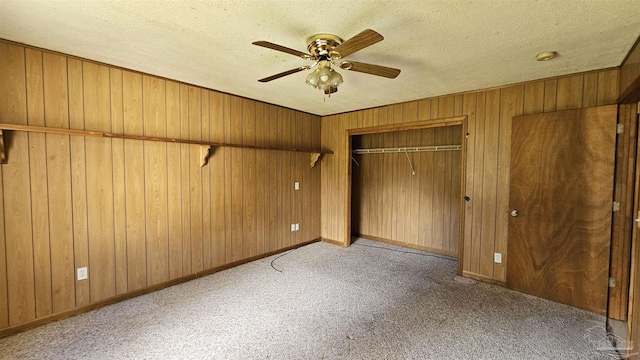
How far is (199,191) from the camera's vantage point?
3346mm

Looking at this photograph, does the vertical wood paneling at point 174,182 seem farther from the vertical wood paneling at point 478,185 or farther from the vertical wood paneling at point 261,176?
the vertical wood paneling at point 478,185

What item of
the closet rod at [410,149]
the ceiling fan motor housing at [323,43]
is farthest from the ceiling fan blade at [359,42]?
the closet rod at [410,149]

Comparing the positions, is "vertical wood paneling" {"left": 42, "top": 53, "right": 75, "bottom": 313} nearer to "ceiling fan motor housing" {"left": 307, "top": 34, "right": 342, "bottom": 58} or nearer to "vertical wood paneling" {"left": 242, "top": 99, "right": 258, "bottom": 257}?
"vertical wood paneling" {"left": 242, "top": 99, "right": 258, "bottom": 257}

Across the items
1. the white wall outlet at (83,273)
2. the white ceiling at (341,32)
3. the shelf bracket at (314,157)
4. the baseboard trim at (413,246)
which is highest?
the white ceiling at (341,32)

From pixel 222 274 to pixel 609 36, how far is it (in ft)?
14.2

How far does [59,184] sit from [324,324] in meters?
2.65

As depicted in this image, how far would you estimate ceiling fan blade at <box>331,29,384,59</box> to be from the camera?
1.54 metres

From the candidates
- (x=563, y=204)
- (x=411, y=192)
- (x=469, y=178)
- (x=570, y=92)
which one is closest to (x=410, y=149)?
(x=411, y=192)

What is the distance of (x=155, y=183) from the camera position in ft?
9.74

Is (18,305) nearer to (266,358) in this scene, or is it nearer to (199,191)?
(199,191)

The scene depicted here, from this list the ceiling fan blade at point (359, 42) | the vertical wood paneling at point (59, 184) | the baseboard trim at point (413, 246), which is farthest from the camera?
the baseboard trim at point (413, 246)

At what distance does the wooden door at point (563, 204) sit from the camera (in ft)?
8.34

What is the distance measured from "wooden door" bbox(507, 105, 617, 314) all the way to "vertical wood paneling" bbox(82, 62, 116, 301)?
4263mm

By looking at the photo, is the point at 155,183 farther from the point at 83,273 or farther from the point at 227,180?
the point at 83,273
